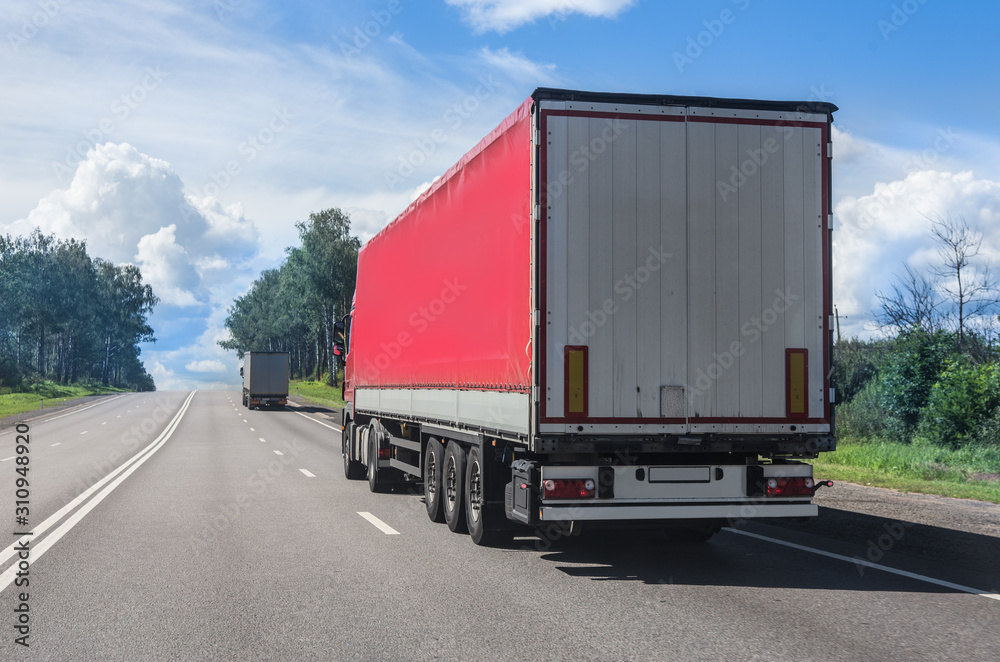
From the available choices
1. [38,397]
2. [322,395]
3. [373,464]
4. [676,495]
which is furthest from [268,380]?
[676,495]

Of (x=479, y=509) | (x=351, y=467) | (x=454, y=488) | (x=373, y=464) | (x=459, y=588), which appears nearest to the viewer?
(x=459, y=588)

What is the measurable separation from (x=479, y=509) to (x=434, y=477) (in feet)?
5.73

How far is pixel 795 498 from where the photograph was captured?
24.4ft

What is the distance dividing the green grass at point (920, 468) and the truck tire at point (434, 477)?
283 inches

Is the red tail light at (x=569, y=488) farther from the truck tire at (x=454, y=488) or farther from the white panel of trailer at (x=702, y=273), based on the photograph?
the truck tire at (x=454, y=488)

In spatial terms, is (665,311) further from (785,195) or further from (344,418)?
(344,418)

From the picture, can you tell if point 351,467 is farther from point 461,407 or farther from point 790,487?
point 790,487

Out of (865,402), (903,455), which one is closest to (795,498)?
(903,455)

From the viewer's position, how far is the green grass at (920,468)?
42.2 feet

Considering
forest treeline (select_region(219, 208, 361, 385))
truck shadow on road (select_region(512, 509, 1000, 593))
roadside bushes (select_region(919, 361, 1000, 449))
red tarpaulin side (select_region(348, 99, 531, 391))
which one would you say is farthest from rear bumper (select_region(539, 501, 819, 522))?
forest treeline (select_region(219, 208, 361, 385))

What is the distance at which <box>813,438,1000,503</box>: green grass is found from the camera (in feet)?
42.2

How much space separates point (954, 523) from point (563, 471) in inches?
210

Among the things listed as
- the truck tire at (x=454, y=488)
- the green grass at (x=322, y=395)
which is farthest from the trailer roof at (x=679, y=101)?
the green grass at (x=322, y=395)

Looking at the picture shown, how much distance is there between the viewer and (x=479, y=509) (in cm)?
843
